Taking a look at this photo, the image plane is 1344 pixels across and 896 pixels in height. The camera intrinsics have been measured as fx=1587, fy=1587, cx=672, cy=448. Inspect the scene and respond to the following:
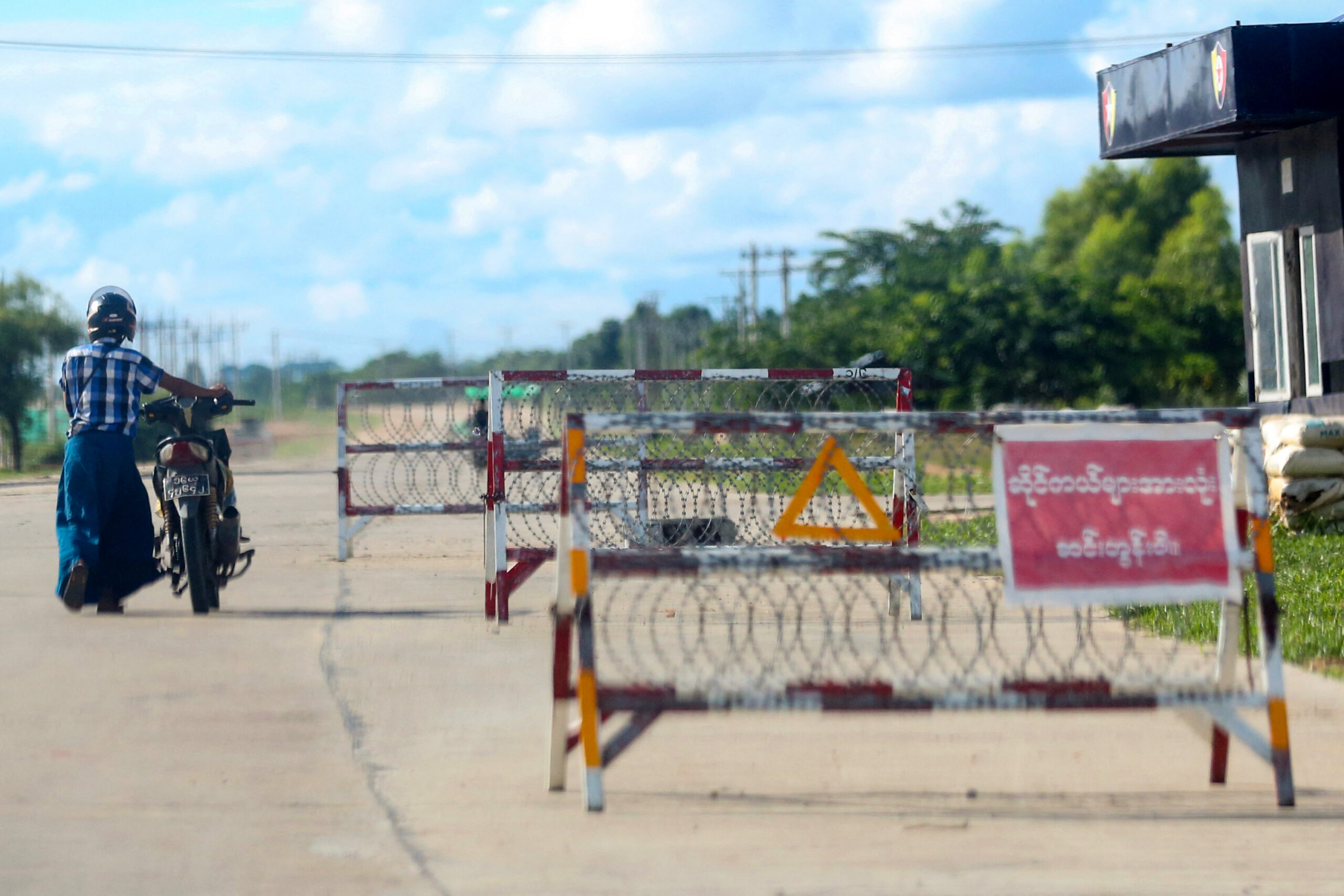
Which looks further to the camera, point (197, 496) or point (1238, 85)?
point (1238, 85)

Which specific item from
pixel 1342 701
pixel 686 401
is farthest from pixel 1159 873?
pixel 686 401

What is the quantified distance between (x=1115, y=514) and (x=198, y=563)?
6.24 meters

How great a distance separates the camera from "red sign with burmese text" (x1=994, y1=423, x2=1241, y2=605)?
5254mm

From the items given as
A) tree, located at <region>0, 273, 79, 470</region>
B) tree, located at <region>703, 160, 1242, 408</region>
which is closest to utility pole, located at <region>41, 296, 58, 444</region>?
tree, located at <region>0, 273, 79, 470</region>

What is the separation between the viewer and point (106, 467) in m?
9.56

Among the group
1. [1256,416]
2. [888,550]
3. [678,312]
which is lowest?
[888,550]

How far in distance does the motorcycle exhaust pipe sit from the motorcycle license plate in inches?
14.6

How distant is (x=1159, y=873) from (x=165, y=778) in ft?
11.2

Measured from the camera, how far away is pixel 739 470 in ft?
30.2

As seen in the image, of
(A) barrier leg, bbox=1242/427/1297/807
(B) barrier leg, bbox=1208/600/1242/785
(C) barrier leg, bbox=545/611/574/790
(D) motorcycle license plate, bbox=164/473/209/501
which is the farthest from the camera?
(D) motorcycle license plate, bbox=164/473/209/501

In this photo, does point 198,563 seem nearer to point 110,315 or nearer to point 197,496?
point 197,496

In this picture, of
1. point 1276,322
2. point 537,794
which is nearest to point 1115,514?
point 537,794

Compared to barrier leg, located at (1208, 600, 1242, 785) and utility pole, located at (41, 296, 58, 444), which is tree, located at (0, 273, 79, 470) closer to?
utility pole, located at (41, 296, 58, 444)

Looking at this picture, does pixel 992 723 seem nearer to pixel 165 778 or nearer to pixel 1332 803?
pixel 1332 803
